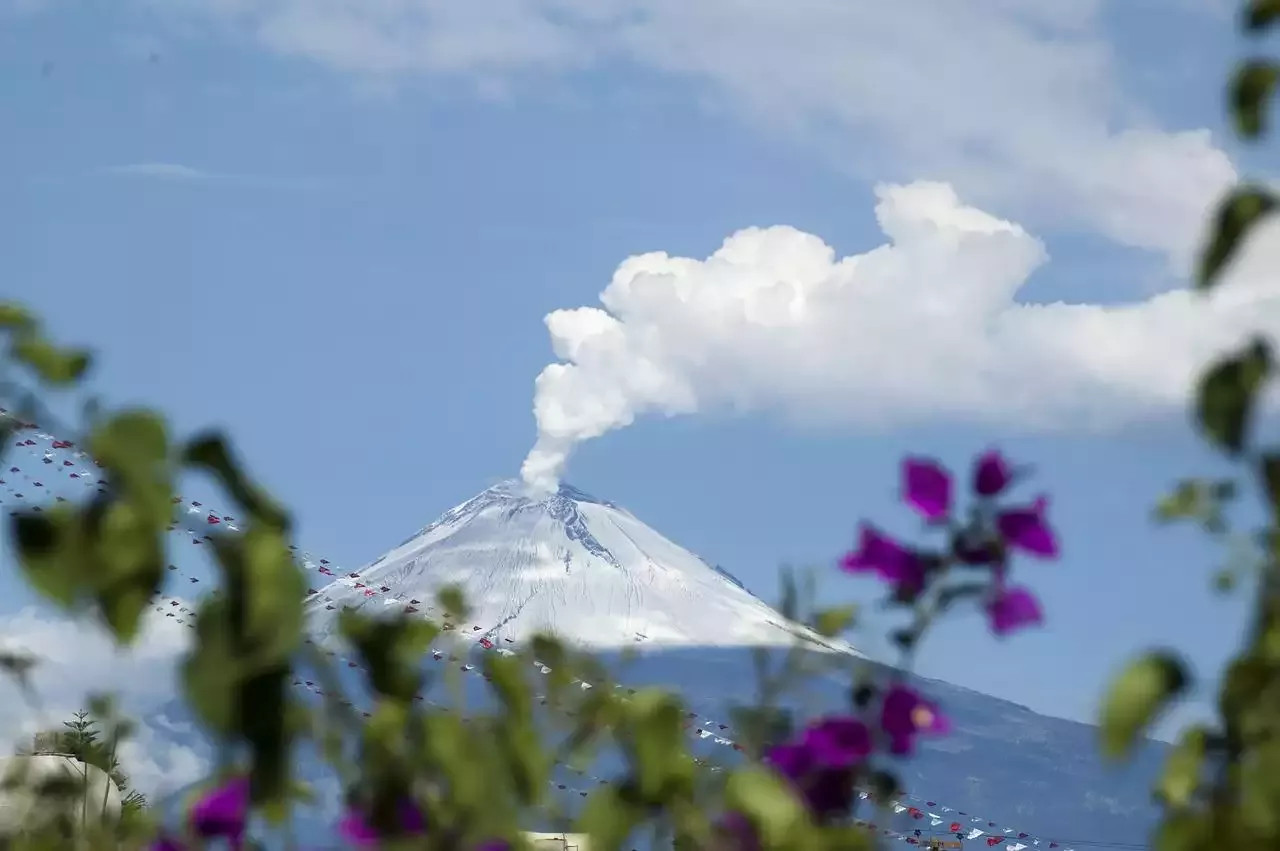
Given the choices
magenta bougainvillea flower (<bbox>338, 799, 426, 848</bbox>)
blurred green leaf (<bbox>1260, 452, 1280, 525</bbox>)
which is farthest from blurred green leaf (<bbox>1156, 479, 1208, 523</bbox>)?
magenta bougainvillea flower (<bbox>338, 799, 426, 848</bbox>)

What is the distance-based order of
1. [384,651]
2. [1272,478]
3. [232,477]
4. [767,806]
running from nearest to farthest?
1. [232,477]
2. [767,806]
3. [384,651]
4. [1272,478]

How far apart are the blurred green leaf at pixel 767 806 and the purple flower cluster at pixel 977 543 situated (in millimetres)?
380

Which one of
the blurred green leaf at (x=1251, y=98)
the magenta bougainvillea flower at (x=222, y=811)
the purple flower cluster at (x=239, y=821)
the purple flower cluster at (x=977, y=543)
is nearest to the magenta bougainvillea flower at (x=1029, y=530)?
the purple flower cluster at (x=977, y=543)

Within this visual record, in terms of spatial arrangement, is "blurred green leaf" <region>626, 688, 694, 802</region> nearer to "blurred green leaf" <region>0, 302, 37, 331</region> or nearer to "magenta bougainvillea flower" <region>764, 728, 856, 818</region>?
"magenta bougainvillea flower" <region>764, 728, 856, 818</region>

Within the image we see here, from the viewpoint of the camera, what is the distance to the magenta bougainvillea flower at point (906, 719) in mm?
1799

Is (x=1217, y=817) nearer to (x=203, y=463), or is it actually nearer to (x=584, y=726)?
(x=584, y=726)

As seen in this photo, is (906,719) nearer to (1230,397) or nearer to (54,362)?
(1230,397)

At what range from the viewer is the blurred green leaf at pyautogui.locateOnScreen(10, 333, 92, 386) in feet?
5.06

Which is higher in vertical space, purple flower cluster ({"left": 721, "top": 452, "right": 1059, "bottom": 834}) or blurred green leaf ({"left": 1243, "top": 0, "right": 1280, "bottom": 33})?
blurred green leaf ({"left": 1243, "top": 0, "right": 1280, "bottom": 33})

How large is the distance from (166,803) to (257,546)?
1.07 metres

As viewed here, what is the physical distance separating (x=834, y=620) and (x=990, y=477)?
252 millimetres

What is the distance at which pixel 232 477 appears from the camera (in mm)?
1404

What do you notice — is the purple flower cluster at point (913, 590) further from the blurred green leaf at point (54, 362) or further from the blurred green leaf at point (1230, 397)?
the blurred green leaf at point (54, 362)

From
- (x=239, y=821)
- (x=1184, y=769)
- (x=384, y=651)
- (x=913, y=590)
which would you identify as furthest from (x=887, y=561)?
(x=239, y=821)
